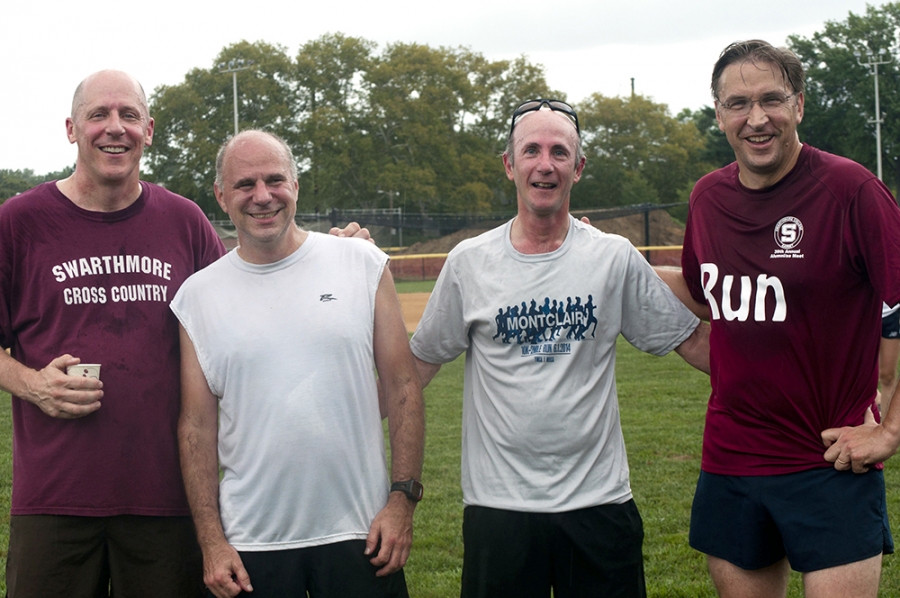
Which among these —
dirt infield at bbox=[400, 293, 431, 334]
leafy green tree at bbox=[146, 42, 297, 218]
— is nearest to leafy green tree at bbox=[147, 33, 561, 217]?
leafy green tree at bbox=[146, 42, 297, 218]

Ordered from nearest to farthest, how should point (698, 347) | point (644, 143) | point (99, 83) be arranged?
point (99, 83)
point (698, 347)
point (644, 143)

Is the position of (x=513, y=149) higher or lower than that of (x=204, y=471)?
higher

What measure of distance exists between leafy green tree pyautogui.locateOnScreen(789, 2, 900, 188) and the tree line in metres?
0.09

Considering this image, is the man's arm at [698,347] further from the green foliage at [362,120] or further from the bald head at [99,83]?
the green foliage at [362,120]

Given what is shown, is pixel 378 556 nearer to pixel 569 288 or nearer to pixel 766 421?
pixel 569 288

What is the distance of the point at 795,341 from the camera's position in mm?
3170

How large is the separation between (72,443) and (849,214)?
279 cm

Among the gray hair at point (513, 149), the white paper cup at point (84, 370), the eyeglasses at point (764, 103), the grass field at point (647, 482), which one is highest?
the eyeglasses at point (764, 103)

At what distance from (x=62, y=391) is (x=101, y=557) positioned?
2.17 ft

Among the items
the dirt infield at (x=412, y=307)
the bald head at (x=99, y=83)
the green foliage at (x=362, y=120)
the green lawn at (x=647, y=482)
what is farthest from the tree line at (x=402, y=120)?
the bald head at (x=99, y=83)

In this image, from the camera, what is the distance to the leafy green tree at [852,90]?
57.2 m

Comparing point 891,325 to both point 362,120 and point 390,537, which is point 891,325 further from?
point 362,120

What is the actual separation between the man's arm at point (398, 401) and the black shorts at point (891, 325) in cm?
164

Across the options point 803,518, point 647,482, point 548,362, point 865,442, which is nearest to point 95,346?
point 548,362
